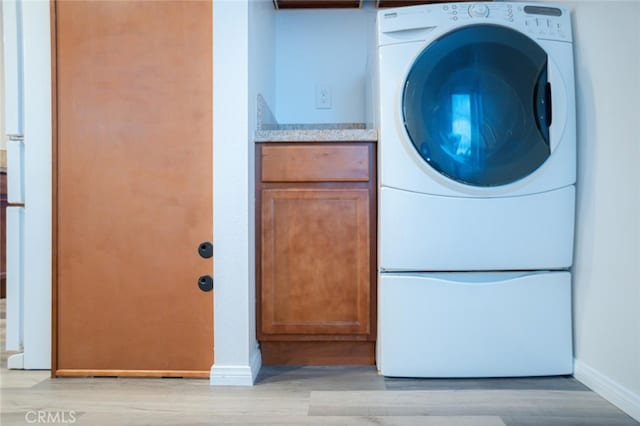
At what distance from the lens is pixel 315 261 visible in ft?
4.78

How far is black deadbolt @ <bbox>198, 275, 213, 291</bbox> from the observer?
135 centimetres

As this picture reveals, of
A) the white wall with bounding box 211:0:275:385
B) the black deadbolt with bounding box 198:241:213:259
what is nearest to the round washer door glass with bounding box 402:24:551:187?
the white wall with bounding box 211:0:275:385

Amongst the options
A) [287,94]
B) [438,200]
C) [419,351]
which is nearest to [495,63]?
[438,200]

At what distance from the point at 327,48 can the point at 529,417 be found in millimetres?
1865

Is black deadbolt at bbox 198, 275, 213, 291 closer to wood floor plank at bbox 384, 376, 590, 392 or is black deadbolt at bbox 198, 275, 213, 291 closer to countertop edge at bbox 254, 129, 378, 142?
countertop edge at bbox 254, 129, 378, 142

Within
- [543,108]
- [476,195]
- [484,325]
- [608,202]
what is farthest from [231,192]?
[608,202]

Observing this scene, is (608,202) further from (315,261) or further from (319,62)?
(319,62)

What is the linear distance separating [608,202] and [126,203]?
1.56 m

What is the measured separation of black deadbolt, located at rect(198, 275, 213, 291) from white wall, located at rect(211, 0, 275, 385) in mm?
33

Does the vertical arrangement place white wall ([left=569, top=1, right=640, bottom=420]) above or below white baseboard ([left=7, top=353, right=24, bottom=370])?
above

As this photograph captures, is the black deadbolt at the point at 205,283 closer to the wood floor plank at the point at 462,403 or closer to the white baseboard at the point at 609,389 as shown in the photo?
the wood floor plank at the point at 462,403

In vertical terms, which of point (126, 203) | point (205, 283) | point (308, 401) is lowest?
point (308, 401)

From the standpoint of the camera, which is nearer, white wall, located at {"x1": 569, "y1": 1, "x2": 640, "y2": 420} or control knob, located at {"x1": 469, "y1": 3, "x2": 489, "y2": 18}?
white wall, located at {"x1": 569, "y1": 1, "x2": 640, "y2": 420}

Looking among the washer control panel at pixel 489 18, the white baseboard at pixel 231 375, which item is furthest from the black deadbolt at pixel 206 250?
the washer control panel at pixel 489 18
